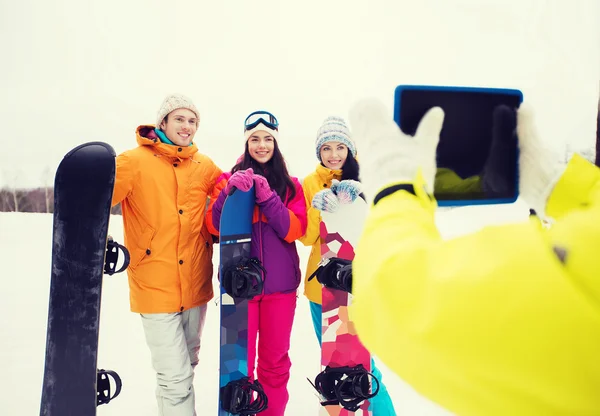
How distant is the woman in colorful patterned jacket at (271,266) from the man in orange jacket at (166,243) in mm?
178

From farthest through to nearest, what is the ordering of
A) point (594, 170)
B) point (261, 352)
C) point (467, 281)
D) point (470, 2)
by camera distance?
1. point (470, 2)
2. point (261, 352)
3. point (594, 170)
4. point (467, 281)

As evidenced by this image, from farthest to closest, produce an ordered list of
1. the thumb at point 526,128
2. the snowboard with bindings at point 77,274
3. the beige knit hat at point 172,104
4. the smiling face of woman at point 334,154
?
the smiling face of woman at point 334,154 → the beige knit hat at point 172,104 → the snowboard with bindings at point 77,274 → the thumb at point 526,128

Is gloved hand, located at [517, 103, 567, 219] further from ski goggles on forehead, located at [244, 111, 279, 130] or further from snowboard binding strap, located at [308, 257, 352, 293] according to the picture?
ski goggles on forehead, located at [244, 111, 279, 130]

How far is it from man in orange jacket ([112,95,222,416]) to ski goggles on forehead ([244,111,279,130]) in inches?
14.5

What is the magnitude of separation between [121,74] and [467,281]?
14344 mm

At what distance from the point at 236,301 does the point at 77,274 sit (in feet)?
2.53

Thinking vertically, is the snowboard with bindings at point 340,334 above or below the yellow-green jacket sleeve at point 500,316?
below

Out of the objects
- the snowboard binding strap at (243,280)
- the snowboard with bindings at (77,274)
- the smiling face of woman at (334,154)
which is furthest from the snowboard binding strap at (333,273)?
the snowboard with bindings at (77,274)

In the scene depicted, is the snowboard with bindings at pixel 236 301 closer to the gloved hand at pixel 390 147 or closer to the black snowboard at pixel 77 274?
the black snowboard at pixel 77 274

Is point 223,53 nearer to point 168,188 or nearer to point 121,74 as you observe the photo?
point 121,74

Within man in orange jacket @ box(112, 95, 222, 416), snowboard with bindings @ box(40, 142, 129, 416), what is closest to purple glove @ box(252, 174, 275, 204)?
man in orange jacket @ box(112, 95, 222, 416)

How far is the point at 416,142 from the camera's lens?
1.78ft

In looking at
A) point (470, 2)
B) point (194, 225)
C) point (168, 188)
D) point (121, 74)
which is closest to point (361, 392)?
point (194, 225)

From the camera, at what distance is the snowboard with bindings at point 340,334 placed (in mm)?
1993
